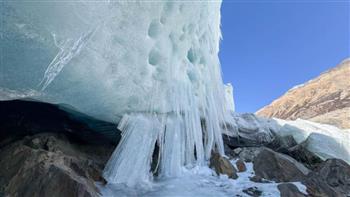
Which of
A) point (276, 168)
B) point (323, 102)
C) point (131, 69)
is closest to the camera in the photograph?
point (131, 69)

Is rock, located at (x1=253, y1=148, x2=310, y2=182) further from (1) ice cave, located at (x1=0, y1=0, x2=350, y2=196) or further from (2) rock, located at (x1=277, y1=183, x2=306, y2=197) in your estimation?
(2) rock, located at (x1=277, y1=183, x2=306, y2=197)

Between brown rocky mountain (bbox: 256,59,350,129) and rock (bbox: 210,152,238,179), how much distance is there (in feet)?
25.7

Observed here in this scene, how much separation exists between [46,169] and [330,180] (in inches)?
190

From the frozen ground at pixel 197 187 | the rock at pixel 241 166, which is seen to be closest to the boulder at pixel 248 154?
the rock at pixel 241 166

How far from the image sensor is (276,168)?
535 centimetres

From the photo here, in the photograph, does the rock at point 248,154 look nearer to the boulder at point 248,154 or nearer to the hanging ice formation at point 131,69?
the boulder at point 248,154

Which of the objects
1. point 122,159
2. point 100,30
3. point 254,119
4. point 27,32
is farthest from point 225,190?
point 254,119

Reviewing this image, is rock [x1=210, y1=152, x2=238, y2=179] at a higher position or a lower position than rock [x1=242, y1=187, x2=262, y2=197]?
higher

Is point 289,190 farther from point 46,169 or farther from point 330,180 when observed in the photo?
point 46,169

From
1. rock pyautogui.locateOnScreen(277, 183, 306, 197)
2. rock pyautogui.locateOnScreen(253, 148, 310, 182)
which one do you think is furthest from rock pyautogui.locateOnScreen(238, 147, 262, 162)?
rock pyautogui.locateOnScreen(277, 183, 306, 197)

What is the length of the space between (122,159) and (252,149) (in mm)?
3044

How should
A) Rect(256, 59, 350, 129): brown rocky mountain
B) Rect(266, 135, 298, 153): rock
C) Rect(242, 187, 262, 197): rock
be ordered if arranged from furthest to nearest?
1. Rect(256, 59, 350, 129): brown rocky mountain
2. Rect(266, 135, 298, 153): rock
3. Rect(242, 187, 262, 197): rock

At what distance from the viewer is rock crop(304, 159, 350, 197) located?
4.65 metres

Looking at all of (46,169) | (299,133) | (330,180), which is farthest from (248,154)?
(46,169)
